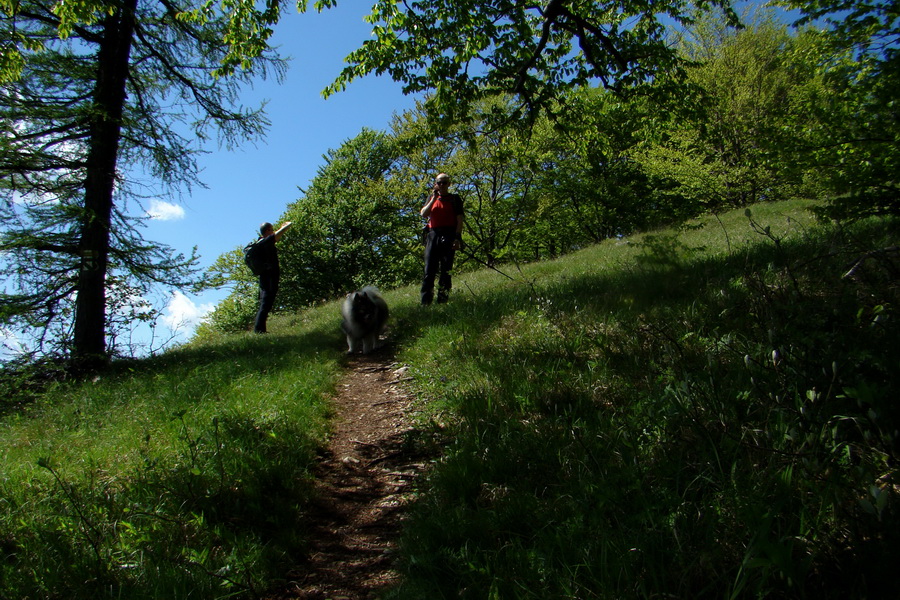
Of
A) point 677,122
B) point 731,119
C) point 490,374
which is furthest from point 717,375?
point 731,119

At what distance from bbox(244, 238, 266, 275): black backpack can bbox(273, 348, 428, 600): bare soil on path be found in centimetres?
562

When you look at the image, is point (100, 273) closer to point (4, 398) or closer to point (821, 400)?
point (4, 398)

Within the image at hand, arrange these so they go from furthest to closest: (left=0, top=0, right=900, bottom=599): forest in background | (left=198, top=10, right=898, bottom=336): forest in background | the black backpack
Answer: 1. the black backpack
2. (left=198, top=10, right=898, bottom=336): forest in background
3. (left=0, top=0, right=900, bottom=599): forest in background

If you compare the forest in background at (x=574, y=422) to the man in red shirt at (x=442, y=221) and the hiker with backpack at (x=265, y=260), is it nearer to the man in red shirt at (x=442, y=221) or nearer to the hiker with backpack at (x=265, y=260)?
the man in red shirt at (x=442, y=221)

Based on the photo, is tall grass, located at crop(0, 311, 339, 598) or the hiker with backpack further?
the hiker with backpack

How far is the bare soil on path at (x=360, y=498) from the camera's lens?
2.98 metres

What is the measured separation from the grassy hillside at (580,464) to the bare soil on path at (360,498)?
19 cm

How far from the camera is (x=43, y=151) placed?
9117 mm

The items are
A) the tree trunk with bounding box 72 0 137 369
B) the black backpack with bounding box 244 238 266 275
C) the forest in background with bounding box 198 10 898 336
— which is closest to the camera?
the forest in background with bounding box 198 10 898 336

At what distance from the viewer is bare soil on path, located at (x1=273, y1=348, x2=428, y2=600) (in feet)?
9.78

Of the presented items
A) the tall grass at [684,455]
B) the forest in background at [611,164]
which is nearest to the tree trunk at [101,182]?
the forest in background at [611,164]

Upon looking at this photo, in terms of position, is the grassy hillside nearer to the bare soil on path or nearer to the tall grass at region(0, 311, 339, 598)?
the tall grass at region(0, 311, 339, 598)

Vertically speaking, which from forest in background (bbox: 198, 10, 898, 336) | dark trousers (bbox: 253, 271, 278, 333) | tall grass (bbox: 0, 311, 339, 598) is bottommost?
tall grass (bbox: 0, 311, 339, 598)

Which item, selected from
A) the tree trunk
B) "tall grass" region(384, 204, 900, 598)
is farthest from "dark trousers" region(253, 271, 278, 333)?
"tall grass" region(384, 204, 900, 598)
